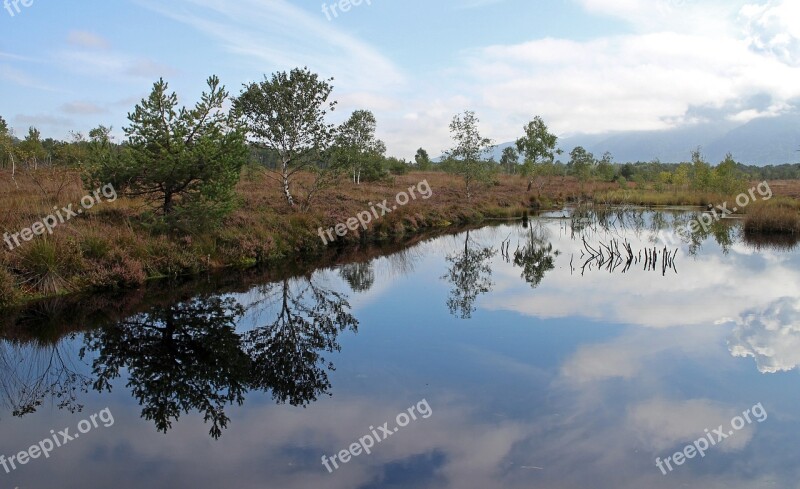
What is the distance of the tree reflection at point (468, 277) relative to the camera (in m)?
14.5

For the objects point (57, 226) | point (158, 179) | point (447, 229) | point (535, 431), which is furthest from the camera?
point (447, 229)

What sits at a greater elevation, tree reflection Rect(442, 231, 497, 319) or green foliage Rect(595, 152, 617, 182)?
green foliage Rect(595, 152, 617, 182)

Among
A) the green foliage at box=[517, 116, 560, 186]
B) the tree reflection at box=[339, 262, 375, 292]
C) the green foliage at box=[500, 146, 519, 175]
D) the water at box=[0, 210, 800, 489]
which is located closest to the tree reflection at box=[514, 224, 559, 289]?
the water at box=[0, 210, 800, 489]

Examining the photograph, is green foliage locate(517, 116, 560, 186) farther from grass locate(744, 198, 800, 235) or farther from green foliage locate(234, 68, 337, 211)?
green foliage locate(234, 68, 337, 211)

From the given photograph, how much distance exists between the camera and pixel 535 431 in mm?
7277

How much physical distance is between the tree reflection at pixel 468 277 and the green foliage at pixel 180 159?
334 inches

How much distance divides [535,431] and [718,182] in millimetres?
47112

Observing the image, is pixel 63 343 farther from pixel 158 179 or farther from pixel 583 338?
pixel 583 338

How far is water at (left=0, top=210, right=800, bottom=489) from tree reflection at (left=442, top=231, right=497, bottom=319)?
0.15 m

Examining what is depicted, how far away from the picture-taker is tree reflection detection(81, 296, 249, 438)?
8.13 metres

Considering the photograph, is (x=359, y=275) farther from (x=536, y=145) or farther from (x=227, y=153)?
(x=536, y=145)

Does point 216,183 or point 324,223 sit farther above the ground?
point 216,183

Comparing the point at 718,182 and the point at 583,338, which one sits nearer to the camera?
the point at 583,338

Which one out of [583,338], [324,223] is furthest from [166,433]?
[324,223]
